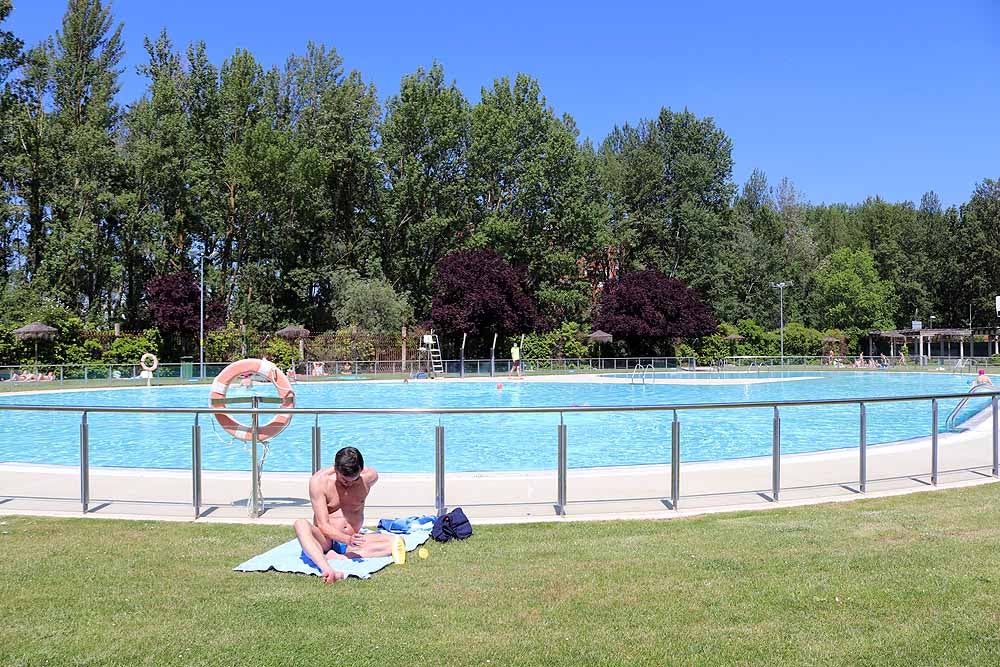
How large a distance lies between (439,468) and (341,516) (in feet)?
5.90

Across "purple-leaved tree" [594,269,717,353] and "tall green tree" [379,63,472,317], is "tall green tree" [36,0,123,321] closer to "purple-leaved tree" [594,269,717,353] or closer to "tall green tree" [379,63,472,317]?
"tall green tree" [379,63,472,317]

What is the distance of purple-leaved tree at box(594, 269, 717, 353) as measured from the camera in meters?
50.1

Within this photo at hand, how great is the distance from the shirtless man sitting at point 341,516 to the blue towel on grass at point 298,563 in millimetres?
96

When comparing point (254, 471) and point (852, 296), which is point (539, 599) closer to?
point (254, 471)

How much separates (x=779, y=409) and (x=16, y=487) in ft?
27.7

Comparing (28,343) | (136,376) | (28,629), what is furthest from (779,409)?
(28,343)

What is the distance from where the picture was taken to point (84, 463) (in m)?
8.59

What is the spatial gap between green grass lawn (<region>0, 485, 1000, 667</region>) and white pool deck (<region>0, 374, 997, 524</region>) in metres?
1.02

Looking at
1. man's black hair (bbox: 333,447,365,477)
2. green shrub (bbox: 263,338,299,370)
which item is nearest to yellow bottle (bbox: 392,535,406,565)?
man's black hair (bbox: 333,447,365,477)

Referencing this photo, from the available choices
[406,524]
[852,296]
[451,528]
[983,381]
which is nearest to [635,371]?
[983,381]

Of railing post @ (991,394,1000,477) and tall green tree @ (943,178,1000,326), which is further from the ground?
tall green tree @ (943,178,1000,326)

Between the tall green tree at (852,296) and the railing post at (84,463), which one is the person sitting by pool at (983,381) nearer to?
the railing post at (84,463)

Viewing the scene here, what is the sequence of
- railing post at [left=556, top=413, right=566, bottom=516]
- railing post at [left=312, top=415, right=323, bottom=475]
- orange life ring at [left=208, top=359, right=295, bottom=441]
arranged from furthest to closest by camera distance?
railing post at [left=312, top=415, right=323, bottom=475]
orange life ring at [left=208, top=359, right=295, bottom=441]
railing post at [left=556, top=413, right=566, bottom=516]

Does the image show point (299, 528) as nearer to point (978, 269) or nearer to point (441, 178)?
point (441, 178)
